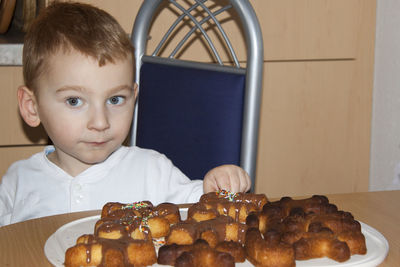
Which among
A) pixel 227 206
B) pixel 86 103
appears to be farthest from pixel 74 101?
pixel 227 206

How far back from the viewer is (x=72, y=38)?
1222 millimetres

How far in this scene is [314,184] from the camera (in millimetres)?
2498

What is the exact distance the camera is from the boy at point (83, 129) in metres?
1.19

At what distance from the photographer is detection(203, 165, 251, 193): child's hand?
1117 mm

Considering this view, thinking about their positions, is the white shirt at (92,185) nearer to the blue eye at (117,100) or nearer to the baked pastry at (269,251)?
the blue eye at (117,100)

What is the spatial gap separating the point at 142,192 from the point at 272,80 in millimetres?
1142

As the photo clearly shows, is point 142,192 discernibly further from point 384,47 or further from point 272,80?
point 384,47

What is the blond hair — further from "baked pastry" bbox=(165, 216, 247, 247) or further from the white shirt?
"baked pastry" bbox=(165, 216, 247, 247)

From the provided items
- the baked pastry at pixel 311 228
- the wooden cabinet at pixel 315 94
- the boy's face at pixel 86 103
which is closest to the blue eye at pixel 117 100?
the boy's face at pixel 86 103

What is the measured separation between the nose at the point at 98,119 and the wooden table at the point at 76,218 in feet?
0.89

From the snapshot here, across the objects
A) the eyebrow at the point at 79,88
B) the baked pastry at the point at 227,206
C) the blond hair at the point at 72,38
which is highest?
the blond hair at the point at 72,38

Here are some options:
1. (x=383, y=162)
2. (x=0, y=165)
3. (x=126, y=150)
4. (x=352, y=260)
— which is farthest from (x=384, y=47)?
(x=352, y=260)

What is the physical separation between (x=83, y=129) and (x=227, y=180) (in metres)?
0.33

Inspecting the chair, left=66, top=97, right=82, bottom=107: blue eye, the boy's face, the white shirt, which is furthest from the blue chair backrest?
left=66, top=97, right=82, bottom=107: blue eye
